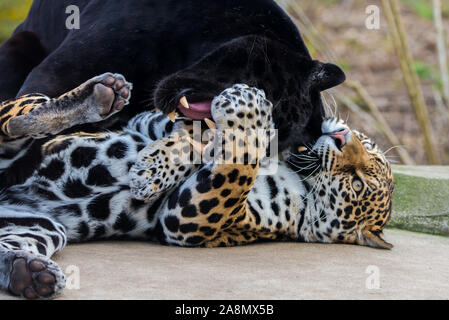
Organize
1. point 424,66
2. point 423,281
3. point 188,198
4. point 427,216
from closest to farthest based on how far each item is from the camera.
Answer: point 423,281 < point 188,198 < point 427,216 < point 424,66

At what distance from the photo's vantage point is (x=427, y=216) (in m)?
4.92

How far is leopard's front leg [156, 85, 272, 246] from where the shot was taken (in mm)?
3307

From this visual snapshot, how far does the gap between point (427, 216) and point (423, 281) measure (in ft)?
6.17

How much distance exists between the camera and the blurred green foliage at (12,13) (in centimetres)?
795

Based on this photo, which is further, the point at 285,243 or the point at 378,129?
the point at 378,129

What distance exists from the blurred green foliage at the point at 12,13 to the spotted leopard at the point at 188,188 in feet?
15.2

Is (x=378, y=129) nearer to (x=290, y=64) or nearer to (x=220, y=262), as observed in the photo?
(x=290, y=64)

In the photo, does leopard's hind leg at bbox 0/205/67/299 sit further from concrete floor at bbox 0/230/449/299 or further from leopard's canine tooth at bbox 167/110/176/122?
leopard's canine tooth at bbox 167/110/176/122

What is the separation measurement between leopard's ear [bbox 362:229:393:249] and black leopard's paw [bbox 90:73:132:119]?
5.15 ft

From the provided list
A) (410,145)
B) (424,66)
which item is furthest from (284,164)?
(424,66)

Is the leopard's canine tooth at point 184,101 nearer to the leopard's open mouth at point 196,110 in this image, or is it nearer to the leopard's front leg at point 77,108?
the leopard's open mouth at point 196,110

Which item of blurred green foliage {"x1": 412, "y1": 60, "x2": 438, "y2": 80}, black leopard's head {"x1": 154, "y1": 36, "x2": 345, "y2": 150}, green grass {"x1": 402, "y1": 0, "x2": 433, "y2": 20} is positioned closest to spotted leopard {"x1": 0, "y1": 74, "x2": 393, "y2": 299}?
black leopard's head {"x1": 154, "y1": 36, "x2": 345, "y2": 150}

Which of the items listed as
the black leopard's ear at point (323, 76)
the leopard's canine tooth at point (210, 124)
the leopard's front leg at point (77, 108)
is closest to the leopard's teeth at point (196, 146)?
the leopard's canine tooth at point (210, 124)

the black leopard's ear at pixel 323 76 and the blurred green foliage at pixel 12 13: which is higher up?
the blurred green foliage at pixel 12 13
